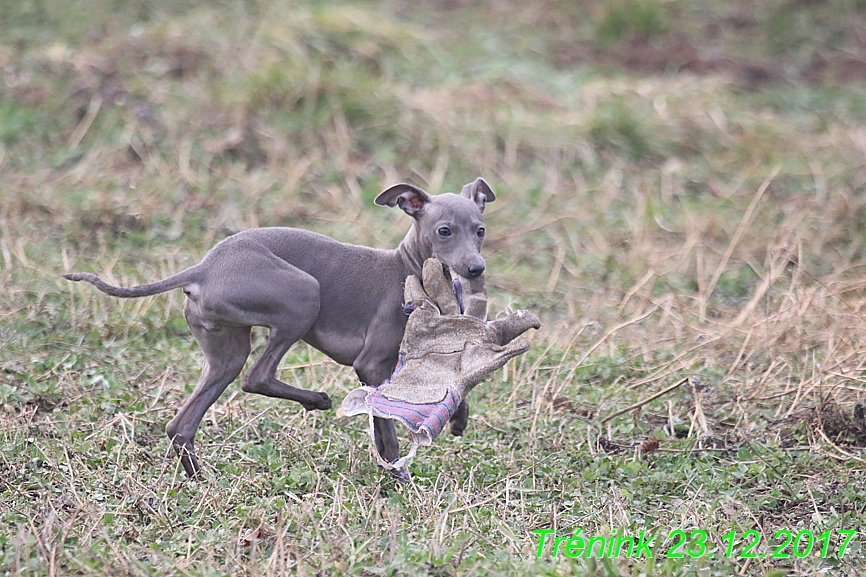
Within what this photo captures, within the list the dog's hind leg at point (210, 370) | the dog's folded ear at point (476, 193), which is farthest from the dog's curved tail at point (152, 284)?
the dog's folded ear at point (476, 193)

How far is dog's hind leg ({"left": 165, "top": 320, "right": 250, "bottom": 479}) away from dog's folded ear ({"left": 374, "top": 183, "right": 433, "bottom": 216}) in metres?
0.87

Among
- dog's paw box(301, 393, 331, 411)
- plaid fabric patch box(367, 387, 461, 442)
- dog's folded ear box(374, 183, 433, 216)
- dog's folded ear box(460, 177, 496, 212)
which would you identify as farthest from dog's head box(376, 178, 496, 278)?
dog's paw box(301, 393, 331, 411)

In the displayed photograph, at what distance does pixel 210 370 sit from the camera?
4945mm

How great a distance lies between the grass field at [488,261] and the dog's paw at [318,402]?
8.4 inches

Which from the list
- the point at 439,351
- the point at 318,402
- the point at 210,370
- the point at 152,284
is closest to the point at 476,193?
the point at 439,351

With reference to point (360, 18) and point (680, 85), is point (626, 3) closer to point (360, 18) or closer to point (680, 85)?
point (680, 85)

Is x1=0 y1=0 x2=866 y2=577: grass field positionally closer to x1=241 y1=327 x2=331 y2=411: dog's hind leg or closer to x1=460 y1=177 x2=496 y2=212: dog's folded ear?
x1=241 y1=327 x2=331 y2=411: dog's hind leg

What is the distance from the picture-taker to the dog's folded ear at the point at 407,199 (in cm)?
510

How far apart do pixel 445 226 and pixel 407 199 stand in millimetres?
278

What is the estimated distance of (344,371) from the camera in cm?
622

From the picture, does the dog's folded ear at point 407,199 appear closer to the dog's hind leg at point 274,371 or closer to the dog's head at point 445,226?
the dog's head at point 445,226

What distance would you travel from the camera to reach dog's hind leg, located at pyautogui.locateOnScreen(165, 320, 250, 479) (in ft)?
16.0

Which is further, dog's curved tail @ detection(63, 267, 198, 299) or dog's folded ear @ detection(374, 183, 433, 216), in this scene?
dog's folded ear @ detection(374, 183, 433, 216)

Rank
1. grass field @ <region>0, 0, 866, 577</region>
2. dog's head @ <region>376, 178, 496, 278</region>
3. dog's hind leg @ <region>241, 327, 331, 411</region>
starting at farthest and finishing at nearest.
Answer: dog's head @ <region>376, 178, 496, 278</region>
dog's hind leg @ <region>241, 327, 331, 411</region>
grass field @ <region>0, 0, 866, 577</region>
